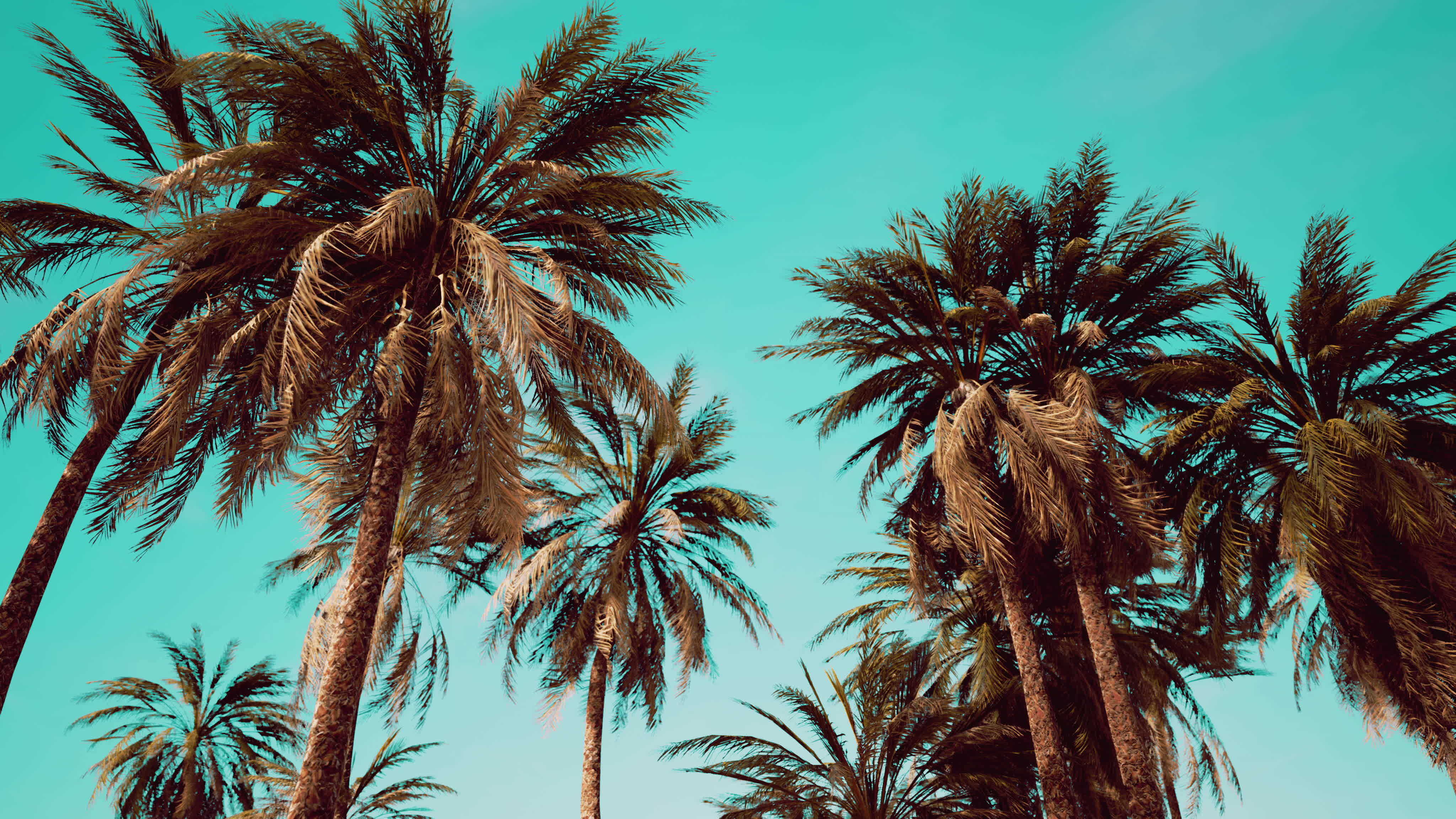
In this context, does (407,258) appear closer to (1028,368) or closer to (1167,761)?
(1028,368)

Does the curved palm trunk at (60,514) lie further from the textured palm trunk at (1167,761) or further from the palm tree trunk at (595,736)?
the textured palm trunk at (1167,761)

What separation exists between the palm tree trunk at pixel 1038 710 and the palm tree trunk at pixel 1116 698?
82cm

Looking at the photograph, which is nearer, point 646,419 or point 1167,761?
point 646,419

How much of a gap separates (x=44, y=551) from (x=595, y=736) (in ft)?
35.3

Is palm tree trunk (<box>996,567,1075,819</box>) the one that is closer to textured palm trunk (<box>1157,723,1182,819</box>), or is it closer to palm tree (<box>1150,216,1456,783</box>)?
palm tree (<box>1150,216,1456,783</box>)

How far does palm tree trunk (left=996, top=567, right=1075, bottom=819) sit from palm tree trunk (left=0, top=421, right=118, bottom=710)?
11991mm

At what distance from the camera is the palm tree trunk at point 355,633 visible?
805cm

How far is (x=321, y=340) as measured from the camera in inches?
391

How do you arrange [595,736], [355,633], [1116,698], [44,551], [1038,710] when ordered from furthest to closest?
[595,736] < [1038,710] < [1116,698] < [44,551] < [355,633]

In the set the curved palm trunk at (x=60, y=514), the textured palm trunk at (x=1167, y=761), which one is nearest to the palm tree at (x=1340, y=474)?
the textured palm trunk at (x=1167, y=761)

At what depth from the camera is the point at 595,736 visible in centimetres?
1877

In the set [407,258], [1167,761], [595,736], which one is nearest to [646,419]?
[407,258]

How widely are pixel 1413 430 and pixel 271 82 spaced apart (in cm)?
1582

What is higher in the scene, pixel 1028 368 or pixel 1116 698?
pixel 1028 368
